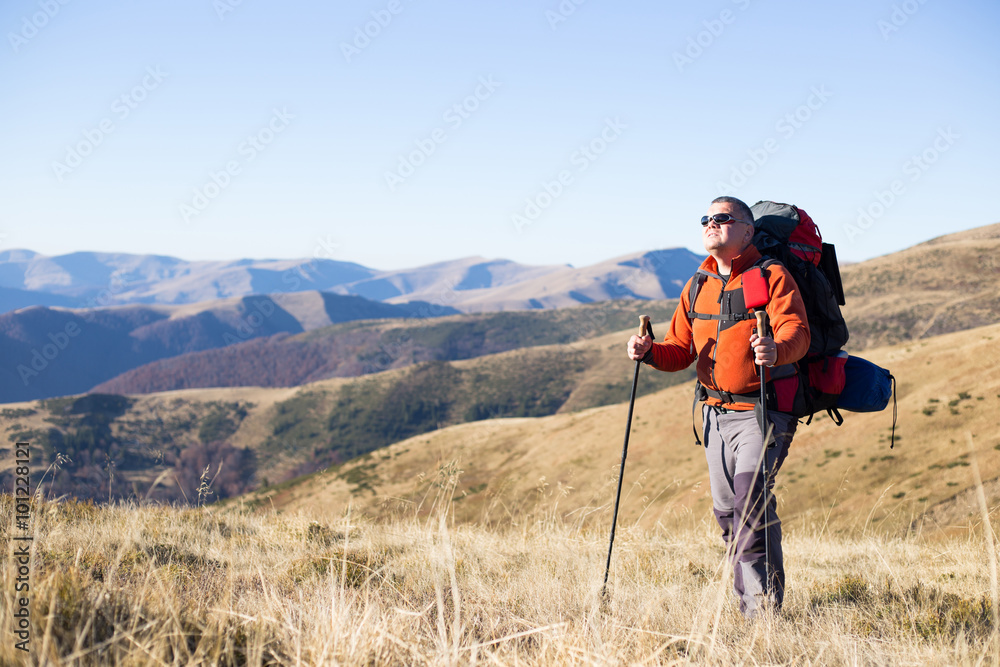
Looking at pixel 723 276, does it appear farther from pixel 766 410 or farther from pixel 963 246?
pixel 963 246

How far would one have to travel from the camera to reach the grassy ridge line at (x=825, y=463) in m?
11.9

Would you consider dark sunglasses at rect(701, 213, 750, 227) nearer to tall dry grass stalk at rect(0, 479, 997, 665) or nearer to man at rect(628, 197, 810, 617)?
man at rect(628, 197, 810, 617)

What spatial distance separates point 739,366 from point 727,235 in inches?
31.6

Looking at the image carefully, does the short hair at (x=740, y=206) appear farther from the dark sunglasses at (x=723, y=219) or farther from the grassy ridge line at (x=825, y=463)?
the grassy ridge line at (x=825, y=463)

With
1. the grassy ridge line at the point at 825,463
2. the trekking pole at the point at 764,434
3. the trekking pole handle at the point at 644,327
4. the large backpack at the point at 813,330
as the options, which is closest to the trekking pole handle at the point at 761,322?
the trekking pole at the point at 764,434

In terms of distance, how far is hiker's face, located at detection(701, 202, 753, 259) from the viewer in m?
3.53

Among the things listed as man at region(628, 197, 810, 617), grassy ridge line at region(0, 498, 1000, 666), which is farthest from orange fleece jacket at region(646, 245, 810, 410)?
grassy ridge line at region(0, 498, 1000, 666)

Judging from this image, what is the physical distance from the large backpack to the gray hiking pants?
18 cm

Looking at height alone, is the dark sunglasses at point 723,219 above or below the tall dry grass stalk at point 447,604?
above

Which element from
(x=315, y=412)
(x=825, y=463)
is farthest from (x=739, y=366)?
(x=315, y=412)

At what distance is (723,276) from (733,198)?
19.3 inches

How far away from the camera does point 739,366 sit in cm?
345

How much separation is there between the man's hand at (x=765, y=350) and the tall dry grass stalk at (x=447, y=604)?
1.16 metres

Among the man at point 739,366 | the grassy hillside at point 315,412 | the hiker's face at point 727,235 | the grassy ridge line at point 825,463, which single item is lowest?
the grassy hillside at point 315,412
